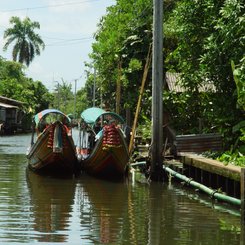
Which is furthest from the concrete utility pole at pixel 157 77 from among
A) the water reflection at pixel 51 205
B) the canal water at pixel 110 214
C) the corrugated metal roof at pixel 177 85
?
the water reflection at pixel 51 205

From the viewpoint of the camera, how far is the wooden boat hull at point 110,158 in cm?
1838

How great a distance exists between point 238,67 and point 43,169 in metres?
8.46

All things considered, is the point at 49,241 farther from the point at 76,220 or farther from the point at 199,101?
A: the point at 199,101

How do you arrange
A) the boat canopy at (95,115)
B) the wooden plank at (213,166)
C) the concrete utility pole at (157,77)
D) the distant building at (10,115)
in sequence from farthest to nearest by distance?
the distant building at (10,115) → the boat canopy at (95,115) → the concrete utility pole at (157,77) → the wooden plank at (213,166)

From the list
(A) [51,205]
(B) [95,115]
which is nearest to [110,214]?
(A) [51,205]

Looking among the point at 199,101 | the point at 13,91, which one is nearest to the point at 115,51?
the point at 199,101

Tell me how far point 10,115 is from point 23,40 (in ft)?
61.8

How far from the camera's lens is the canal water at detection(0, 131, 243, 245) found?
980 cm

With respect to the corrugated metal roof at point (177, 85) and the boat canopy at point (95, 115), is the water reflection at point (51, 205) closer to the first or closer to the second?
the boat canopy at point (95, 115)

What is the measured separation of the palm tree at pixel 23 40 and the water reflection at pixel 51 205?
190ft

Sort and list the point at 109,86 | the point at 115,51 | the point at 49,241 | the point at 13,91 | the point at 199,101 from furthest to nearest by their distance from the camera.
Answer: the point at 13,91
the point at 109,86
the point at 115,51
the point at 199,101
the point at 49,241

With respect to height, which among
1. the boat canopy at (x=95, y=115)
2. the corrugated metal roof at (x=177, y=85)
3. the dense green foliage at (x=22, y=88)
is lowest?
the boat canopy at (x=95, y=115)

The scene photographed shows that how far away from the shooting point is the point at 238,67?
1473cm

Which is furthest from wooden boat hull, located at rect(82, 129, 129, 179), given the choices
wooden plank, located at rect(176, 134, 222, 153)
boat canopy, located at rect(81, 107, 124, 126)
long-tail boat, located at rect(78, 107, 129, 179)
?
wooden plank, located at rect(176, 134, 222, 153)
